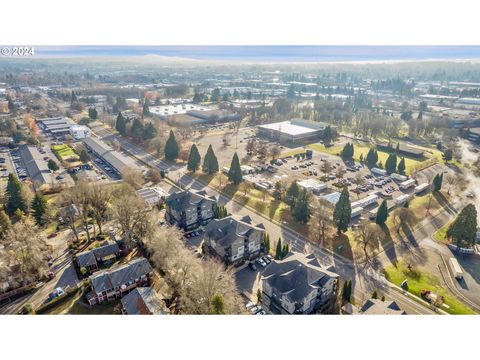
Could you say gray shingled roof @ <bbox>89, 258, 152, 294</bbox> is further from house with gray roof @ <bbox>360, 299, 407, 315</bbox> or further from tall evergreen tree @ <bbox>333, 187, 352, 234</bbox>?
tall evergreen tree @ <bbox>333, 187, 352, 234</bbox>

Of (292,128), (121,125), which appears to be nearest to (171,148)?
(121,125)

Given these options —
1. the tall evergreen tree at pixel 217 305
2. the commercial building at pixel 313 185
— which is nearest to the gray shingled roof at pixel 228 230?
the tall evergreen tree at pixel 217 305

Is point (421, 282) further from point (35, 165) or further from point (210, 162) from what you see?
Answer: point (35, 165)

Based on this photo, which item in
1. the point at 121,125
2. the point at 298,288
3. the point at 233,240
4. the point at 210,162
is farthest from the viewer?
the point at 121,125

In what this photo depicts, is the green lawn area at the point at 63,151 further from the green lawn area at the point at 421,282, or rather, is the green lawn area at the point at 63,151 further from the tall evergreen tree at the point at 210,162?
the green lawn area at the point at 421,282

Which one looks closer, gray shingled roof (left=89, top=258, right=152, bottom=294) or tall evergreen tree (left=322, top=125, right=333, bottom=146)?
gray shingled roof (left=89, top=258, right=152, bottom=294)

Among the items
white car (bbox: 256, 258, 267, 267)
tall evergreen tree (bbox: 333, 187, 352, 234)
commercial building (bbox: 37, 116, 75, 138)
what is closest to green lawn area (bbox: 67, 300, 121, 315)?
white car (bbox: 256, 258, 267, 267)
